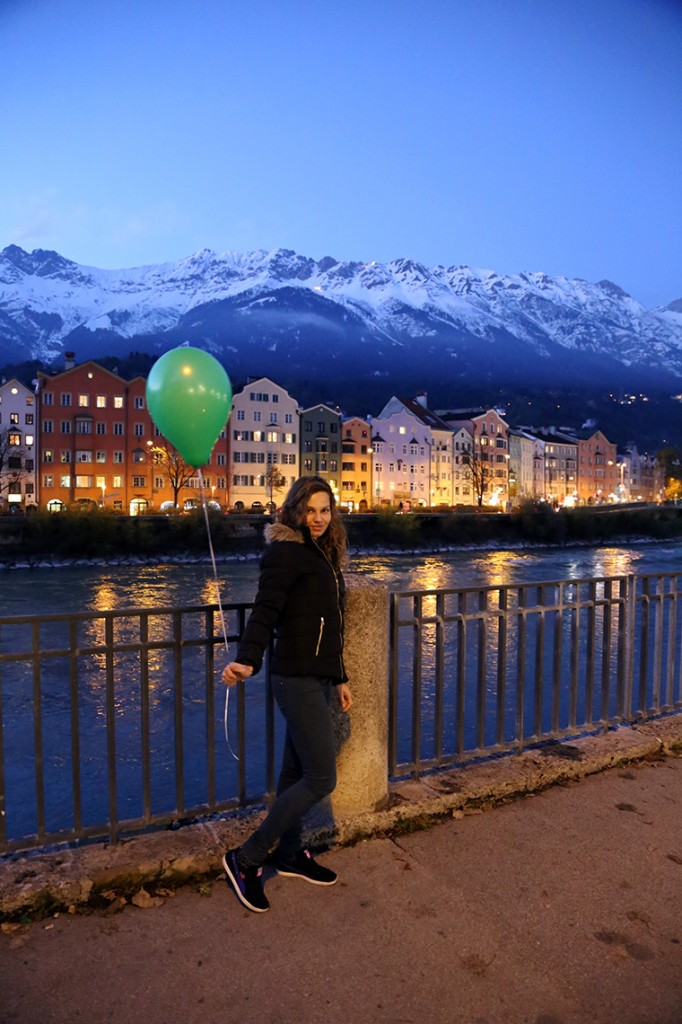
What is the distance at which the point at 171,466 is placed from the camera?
228 ft

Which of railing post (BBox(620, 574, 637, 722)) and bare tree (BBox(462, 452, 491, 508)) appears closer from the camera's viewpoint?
railing post (BBox(620, 574, 637, 722))

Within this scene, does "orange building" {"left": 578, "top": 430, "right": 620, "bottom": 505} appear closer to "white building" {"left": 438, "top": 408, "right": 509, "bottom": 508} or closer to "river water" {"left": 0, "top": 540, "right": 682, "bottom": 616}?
"white building" {"left": 438, "top": 408, "right": 509, "bottom": 508}

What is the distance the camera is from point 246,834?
3.82 meters

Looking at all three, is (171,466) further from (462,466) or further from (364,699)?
(364,699)

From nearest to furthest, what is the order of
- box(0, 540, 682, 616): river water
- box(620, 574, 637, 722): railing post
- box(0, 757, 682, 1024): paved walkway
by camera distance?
box(0, 757, 682, 1024): paved walkway → box(620, 574, 637, 722): railing post → box(0, 540, 682, 616): river water

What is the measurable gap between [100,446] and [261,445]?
1405cm

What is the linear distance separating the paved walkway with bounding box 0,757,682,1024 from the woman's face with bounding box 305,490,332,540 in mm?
1510

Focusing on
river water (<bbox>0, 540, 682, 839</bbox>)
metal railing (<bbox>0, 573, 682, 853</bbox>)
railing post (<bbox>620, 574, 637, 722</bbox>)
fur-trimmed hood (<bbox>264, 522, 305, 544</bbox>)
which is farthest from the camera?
river water (<bbox>0, 540, 682, 839</bbox>)

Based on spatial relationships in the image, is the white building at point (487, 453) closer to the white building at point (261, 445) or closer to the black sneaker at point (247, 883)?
the white building at point (261, 445)

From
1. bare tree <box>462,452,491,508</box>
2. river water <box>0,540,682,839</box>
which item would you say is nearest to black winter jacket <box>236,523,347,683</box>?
river water <box>0,540,682,839</box>

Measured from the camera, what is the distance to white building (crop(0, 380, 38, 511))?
65.4m

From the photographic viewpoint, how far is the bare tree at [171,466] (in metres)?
68.8

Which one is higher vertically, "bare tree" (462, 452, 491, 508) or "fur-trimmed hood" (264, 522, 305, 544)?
"bare tree" (462, 452, 491, 508)

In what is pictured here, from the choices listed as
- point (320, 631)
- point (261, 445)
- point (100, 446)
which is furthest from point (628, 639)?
point (261, 445)
